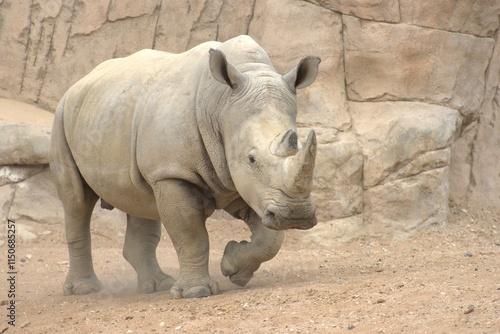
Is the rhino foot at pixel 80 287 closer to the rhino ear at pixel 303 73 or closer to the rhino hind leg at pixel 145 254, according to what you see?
the rhino hind leg at pixel 145 254

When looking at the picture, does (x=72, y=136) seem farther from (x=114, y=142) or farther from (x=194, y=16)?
(x=194, y=16)

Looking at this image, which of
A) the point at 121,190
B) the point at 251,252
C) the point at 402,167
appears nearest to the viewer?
the point at 251,252

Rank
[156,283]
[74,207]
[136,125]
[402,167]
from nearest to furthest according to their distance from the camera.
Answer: [136,125], [156,283], [74,207], [402,167]

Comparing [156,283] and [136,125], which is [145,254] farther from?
[136,125]

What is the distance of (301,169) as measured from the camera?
6.20m

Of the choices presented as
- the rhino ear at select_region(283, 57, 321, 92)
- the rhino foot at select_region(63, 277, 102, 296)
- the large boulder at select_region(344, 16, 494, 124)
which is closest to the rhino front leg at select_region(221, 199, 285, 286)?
the rhino ear at select_region(283, 57, 321, 92)

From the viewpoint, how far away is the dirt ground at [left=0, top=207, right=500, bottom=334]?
5777 millimetres

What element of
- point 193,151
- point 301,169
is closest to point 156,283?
point 193,151

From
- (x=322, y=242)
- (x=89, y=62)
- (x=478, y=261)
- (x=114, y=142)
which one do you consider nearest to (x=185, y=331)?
(x=114, y=142)

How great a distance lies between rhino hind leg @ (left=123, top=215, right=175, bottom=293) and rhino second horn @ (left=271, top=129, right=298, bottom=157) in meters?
2.55

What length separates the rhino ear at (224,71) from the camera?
7.00 metres

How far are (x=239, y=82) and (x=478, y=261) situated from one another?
99.4 inches

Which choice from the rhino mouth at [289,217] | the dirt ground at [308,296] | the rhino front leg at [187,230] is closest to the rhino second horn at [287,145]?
the rhino mouth at [289,217]

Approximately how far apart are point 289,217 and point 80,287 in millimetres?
3051
